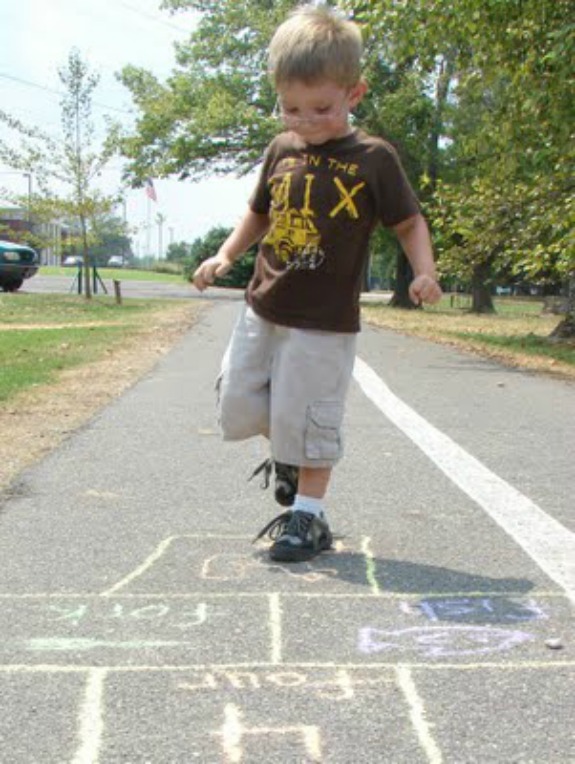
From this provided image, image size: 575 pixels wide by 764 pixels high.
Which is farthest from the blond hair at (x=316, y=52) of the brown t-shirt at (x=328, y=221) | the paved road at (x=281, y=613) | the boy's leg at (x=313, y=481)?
the paved road at (x=281, y=613)

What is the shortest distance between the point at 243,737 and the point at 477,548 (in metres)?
1.68

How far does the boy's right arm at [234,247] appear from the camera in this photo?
380cm

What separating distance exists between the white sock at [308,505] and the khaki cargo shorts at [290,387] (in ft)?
0.43

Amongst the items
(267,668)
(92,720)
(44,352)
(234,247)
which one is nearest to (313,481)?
(234,247)

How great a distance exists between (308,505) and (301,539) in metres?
0.17

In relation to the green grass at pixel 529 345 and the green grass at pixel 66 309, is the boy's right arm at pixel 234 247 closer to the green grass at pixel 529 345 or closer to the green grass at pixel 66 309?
the green grass at pixel 529 345

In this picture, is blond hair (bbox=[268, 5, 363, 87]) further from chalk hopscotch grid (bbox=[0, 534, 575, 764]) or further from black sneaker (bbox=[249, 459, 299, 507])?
chalk hopscotch grid (bbox=[0, 534, 575, 764])

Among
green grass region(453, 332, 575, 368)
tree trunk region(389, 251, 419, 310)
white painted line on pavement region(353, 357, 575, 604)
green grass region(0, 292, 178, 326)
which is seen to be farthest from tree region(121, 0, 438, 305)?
white painted line on pavement region(353, 357, 575, 604)

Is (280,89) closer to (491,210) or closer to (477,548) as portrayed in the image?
(477,548)

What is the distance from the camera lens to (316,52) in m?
3.26

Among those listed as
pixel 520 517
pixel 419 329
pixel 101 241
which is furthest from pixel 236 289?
pixel 520 517

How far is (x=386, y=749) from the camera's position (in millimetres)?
2061

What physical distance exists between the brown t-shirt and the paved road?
88 centimetres

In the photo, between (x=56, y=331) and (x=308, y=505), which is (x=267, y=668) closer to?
(x=308, y=505)
